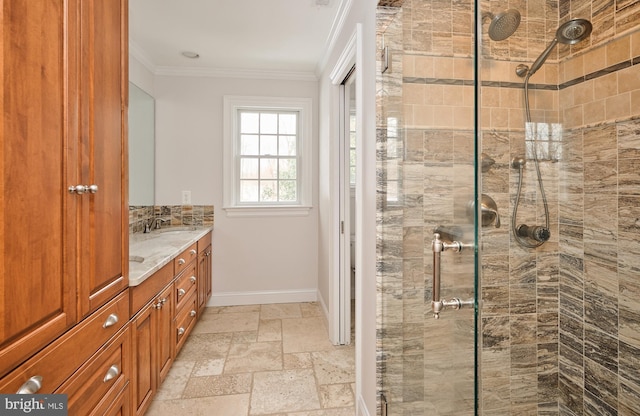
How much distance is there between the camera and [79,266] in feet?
3.47

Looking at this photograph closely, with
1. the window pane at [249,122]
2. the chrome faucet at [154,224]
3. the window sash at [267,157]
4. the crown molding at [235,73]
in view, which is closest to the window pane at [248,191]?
the window sash at [267,157]

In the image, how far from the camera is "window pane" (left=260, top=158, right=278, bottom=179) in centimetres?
369

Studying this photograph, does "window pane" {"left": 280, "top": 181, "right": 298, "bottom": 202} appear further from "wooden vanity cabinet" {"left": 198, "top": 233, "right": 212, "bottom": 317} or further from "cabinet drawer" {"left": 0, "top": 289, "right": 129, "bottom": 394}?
"cabinet drawer" {"left": 0, "top": 289, "right": 129, "bottom": 394}

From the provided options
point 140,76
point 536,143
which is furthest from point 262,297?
point 536,143

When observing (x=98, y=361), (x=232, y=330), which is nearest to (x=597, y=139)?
(x=98, y=361)

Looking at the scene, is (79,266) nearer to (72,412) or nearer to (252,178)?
(72,412)

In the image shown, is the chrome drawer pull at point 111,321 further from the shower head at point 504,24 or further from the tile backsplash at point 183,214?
the tile backsplash at point 183,214

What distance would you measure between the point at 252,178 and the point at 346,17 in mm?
1993

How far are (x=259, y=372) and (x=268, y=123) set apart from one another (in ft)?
8.40

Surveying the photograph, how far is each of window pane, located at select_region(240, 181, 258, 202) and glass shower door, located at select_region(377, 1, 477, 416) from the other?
238 centimetres

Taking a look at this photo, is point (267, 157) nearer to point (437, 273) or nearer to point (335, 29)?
point (335, 29)

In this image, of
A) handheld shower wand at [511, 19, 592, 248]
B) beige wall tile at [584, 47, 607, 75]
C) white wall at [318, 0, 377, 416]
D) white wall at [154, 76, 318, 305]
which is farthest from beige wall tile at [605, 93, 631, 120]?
white wall at [154, 76, 318, 305]

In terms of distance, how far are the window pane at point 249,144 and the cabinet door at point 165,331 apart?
1.93 m

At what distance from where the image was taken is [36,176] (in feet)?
2.88
